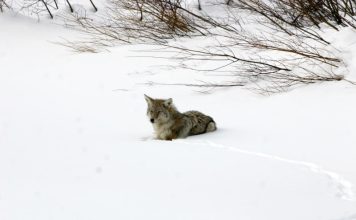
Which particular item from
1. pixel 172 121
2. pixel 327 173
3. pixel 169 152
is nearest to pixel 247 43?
pixel 172 121

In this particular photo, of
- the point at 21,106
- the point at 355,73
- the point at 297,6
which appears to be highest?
the point at 297,6

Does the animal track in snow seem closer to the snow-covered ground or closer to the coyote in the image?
the snow-covered ground

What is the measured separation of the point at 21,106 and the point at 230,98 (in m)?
3.49

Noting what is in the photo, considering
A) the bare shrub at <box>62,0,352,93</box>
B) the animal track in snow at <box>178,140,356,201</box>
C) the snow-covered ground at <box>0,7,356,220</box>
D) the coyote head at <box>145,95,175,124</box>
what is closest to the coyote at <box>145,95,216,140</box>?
the coyote head at <box>145,95,175,124</box>

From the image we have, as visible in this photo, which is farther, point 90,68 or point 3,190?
point 90,68

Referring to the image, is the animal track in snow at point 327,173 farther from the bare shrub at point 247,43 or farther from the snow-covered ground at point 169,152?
the bare shrub at point 247,43

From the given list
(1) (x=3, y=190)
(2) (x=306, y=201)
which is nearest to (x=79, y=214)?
(1) (x=3, y=190)

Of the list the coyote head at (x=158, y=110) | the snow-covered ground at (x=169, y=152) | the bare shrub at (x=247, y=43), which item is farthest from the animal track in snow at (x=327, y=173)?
the bare shrub at (x=247, y=43)

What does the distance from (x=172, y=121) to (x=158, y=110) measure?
25 cm

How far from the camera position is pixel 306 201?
A: 469cm

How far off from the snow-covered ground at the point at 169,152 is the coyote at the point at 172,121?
0.25 meters

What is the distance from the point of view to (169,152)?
21.4 ft

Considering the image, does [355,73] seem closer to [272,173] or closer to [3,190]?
[272,173]

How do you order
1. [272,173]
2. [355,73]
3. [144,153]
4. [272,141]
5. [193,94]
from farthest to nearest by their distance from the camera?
[193,94], [355,73], [272,141], [144,153], [272,173]
